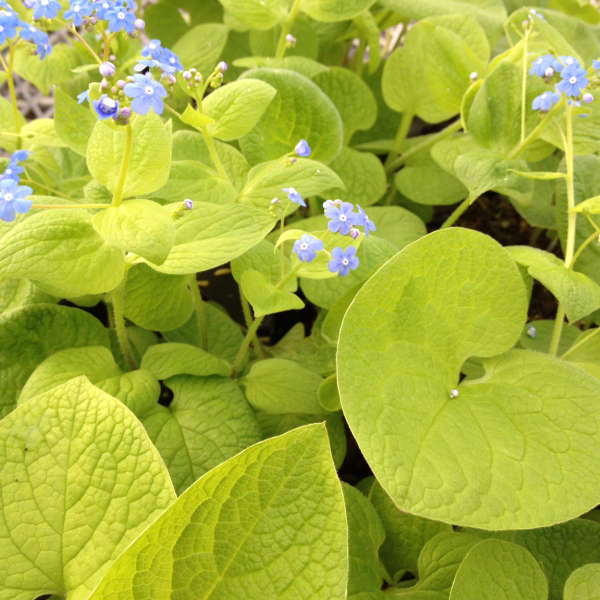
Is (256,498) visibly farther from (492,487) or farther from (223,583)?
(492,487)

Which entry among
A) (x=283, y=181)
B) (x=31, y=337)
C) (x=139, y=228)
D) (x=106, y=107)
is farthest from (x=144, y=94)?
(x=31, y=337)

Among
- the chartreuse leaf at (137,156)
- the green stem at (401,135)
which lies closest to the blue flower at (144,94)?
the chartreuse leaf at (137,156)

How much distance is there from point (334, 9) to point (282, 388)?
74 centimetres

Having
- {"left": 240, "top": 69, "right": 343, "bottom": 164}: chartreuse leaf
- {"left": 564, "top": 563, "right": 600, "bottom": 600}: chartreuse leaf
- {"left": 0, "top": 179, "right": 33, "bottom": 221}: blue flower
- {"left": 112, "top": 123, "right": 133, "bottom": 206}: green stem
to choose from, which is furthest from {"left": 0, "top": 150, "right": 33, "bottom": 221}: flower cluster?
{"left": 564, "top": 563, "right": 600, "bottom": 600}: chartreuse leaf

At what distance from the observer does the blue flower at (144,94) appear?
24.2 inches

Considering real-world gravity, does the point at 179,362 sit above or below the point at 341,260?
below

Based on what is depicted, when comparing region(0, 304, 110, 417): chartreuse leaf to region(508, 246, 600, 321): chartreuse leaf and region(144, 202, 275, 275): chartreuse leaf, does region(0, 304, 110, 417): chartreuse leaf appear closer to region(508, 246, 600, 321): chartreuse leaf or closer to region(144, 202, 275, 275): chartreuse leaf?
region(144, 202, 275, 275): chartreuse leaf

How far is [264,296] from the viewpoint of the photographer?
2.82 ft

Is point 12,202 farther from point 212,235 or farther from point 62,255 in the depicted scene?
point 212,235

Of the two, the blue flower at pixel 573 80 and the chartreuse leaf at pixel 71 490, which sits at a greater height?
the blue flower at pixel 573 80

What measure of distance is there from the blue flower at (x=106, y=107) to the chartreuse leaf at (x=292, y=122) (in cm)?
48

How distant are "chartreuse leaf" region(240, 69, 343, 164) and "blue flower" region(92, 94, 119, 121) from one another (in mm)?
481

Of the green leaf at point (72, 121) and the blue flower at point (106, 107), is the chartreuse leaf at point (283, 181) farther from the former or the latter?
the blue flower at point (106, 107)

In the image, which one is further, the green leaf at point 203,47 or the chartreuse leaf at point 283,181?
the green leaf at point 203,47
